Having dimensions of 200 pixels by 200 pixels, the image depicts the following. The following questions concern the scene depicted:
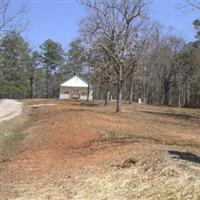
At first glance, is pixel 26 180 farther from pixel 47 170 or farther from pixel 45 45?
pixel 45 45

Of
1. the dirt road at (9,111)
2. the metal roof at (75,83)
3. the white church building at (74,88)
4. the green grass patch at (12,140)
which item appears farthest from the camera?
the metal roof at (75,83)

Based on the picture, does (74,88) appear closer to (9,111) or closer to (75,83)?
(75,83)

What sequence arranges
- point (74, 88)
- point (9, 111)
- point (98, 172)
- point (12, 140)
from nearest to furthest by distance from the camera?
point (98, 172) < point (12, 140) < point (9, 111) < point (74, 88)

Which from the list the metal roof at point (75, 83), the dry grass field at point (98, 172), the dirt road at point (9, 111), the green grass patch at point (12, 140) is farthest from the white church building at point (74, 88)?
the dry grass field at point (98, 172)

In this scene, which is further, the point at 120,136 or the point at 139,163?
the point at 120,136

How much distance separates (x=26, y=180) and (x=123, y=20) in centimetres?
2856

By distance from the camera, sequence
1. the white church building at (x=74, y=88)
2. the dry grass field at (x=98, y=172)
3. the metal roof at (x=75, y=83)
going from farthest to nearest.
→ the metal roof at (x=75, y=83), the white church building at (x=74, y=88), the dry grass field at (x=98, y=172)

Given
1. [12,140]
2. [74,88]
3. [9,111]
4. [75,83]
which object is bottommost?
[12,140]

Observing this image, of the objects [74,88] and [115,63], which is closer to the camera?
[115,63]

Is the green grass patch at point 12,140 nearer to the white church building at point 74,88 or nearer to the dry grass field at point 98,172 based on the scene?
the dry grass field at point 98,172

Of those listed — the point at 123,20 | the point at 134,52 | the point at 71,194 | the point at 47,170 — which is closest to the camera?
the point at 71,194

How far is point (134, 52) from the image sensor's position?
47.8m

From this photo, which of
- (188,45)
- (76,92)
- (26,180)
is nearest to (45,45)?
(76,92)

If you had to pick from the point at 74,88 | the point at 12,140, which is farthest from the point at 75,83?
the point at 12,140
